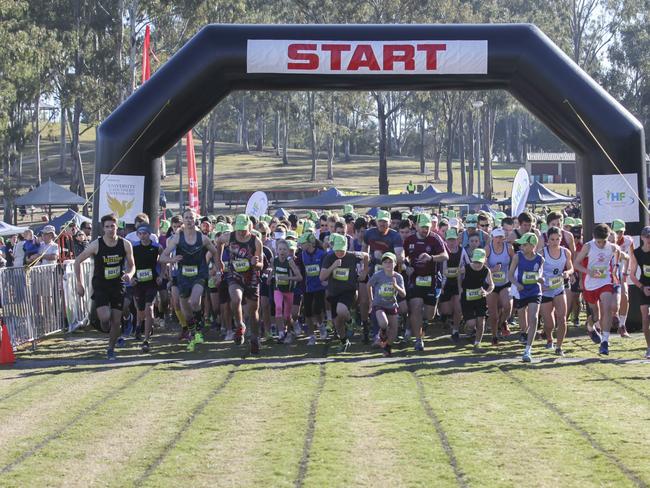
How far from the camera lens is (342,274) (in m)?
14.0

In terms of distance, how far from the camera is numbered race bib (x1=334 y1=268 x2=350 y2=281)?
1396cm

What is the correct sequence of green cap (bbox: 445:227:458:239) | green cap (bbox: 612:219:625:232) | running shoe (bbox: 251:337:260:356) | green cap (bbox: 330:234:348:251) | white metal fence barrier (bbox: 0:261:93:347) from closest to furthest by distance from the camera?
running shoe (bbox: 251:337:260:356)
green cap (bbox: 330:234:348:251)
white metal fence barrier (bbox: 0:261:93:347)
green cap (bbox: 445:227:458:239)
green cap (bbox: 612:219:625:232)

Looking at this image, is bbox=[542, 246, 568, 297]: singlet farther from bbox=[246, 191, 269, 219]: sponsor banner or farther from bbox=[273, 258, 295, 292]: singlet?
bbox=[246, 191, 269, 219]: sponsor banner

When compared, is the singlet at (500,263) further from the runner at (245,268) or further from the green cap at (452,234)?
the runner at (245,268)

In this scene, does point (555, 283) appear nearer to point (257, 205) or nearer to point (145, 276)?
point (145, 276)

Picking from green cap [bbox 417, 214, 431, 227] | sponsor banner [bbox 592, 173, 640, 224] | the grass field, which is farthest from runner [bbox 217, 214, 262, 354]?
sponsor banner [bbox 592, 173, 640, 224]

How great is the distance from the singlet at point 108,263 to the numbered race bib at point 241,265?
165cm

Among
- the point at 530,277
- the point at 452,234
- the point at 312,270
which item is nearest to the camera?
the point at 530,277

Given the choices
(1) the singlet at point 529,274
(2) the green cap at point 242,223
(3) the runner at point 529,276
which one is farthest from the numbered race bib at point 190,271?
(1) the singlet at point 529,274

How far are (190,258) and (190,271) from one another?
0.64ft

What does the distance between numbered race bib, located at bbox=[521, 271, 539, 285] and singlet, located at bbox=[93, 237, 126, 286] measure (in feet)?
17.8

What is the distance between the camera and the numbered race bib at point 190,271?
553 inches

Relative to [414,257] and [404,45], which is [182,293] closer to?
[414,257]

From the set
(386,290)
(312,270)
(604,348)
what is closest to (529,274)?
(604,348)
